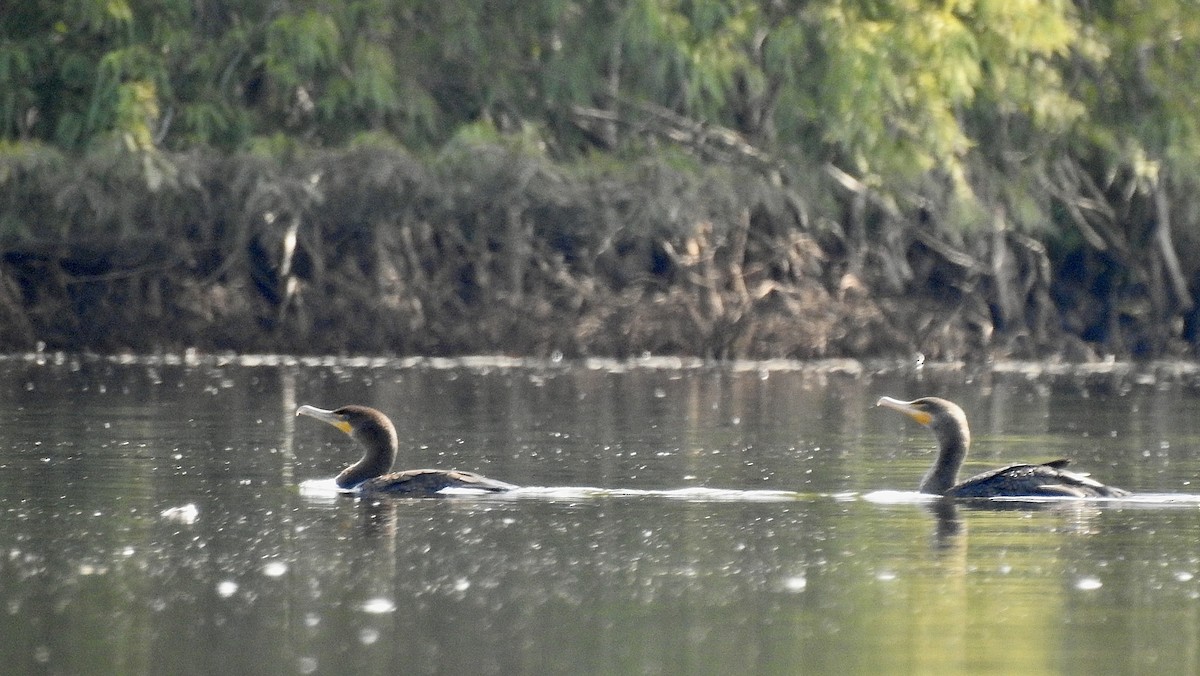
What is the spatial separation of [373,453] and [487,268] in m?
16.7

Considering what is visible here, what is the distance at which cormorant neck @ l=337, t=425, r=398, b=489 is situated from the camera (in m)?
14.8

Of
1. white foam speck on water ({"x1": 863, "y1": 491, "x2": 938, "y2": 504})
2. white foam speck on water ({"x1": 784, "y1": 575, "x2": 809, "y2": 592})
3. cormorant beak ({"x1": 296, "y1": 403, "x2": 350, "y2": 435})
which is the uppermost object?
cormorant beak ({"x1": 296, "y1": 403, "x2": 350, "y2": 435})

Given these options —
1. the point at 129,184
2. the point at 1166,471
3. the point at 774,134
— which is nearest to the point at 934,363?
the point at 774,134

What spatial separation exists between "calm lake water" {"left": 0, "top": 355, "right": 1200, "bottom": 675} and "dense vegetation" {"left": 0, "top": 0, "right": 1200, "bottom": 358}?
836 cm

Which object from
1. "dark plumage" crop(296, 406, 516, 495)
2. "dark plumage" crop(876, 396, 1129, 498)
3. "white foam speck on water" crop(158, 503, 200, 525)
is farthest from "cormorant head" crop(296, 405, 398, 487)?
"dark plumage" crop(876, 396, 1129, 498)

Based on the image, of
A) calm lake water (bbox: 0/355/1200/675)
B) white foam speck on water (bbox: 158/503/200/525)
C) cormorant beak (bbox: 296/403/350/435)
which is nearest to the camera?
calm lake water (bbox: 0/355/1200/675)

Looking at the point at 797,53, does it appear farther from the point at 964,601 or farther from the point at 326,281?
the point at 964,601

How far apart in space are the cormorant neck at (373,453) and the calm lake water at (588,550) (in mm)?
216

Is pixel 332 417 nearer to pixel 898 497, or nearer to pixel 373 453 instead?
pixel 373 453

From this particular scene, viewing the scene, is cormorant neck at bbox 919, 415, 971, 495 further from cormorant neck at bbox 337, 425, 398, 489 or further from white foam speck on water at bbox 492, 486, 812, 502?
cormorant neck at bbox 337, 425, 398, 489

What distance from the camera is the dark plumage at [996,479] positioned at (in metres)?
14.0

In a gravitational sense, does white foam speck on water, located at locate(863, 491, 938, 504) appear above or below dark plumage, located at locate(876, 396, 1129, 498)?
below

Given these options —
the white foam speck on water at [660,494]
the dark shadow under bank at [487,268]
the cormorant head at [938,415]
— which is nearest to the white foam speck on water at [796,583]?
the white foam speck on water at [660,494]

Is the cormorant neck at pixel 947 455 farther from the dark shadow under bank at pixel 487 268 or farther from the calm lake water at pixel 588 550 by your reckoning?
the dark shadow under bank at pixel 487 268
